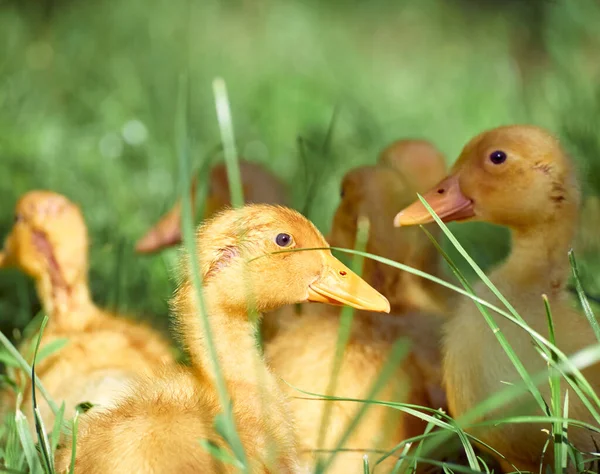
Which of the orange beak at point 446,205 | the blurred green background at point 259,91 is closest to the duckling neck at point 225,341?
the orange beak at point 446,205

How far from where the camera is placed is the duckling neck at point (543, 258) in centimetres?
263

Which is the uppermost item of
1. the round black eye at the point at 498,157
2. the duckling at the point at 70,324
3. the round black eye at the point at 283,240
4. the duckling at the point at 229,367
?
the round black eye at the point at 498,157

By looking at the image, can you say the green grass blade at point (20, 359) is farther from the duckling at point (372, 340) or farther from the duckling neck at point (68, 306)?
the duckling neck at point (68, 306)

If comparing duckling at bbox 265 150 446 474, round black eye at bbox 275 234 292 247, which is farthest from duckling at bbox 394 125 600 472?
round black eye at bbox 275 234 292 247

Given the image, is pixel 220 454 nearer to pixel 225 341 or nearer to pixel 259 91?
pixel 225 341

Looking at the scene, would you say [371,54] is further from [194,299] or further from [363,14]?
[194,299]

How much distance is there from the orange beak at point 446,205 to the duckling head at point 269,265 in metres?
0.44

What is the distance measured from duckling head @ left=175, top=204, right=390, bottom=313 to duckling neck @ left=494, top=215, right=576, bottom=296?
48 centimetres

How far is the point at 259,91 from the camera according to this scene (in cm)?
609

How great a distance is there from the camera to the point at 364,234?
2926 millimetres

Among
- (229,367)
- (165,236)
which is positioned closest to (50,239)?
(165,236)

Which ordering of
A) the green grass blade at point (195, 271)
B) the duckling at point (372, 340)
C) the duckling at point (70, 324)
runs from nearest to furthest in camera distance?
the green grass blade at point (195, 271), the duckling at point (372, 340), the duckling at point (70, 324)

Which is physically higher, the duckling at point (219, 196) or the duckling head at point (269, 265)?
the duckling head at point (269, 265)

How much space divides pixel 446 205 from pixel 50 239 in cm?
132
